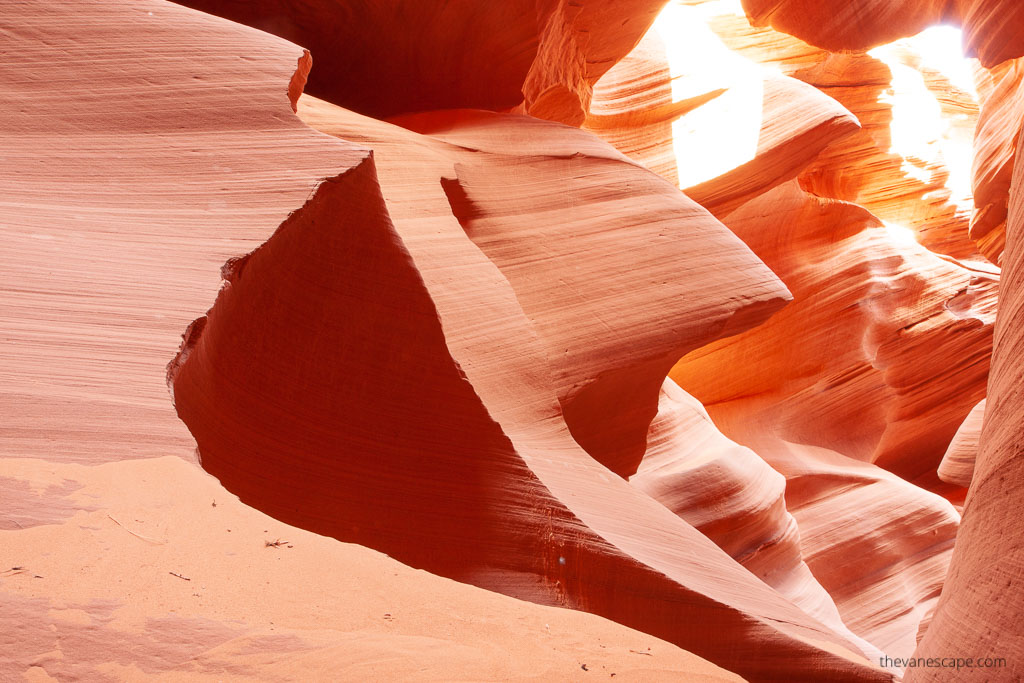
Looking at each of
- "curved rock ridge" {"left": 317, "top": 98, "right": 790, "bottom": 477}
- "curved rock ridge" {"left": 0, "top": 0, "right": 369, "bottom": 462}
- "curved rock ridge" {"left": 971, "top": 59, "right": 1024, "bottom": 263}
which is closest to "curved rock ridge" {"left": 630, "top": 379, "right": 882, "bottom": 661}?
"curved rock ridge" {"left": 317, "top": 98, "right": 790, "bottom": 477}

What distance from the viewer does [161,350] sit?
1912 millimetres

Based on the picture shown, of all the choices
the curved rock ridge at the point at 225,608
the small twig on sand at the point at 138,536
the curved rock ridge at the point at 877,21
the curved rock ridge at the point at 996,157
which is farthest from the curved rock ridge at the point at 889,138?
the small twig on sand at the point at 138,536

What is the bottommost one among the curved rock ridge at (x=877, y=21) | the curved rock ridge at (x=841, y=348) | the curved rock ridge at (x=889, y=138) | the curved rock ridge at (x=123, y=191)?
the curved rock ridge at (x=841, y=348)

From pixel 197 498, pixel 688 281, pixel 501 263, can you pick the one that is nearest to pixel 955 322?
pixel 688 281

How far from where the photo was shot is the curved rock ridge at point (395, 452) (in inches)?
95.8

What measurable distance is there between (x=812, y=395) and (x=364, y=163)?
313 inches

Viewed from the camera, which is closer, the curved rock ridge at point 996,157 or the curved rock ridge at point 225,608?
the curved rock ridge at point 225,608

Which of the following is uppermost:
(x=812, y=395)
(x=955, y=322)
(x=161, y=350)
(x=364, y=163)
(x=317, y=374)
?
(x=364, y=163)

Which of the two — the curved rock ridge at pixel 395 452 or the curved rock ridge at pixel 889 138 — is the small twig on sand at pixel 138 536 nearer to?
the curved rock ridge at pixel 395 452

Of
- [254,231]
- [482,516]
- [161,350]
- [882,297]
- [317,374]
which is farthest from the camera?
[882,297]

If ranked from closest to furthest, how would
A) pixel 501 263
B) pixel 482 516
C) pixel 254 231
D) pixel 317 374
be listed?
1. pixel 254 231
2. pixel 317 374
3. pixel 482 516
4. pixel 501 263

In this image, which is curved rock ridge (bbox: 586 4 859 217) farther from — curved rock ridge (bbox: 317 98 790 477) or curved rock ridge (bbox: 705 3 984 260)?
curved rock ridge (bbox: 317 98 790 477)

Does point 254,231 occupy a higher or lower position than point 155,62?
lower

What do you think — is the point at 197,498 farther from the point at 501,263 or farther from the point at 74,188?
the point at 501,263
